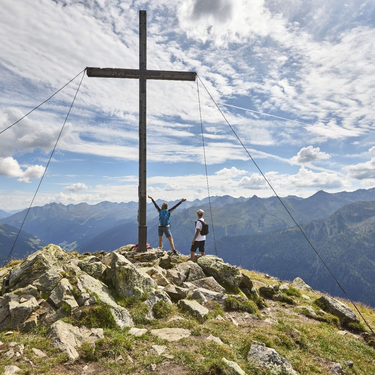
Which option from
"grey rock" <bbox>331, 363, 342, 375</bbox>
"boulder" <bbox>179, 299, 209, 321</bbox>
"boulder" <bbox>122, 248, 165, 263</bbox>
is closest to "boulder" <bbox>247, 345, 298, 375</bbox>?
"grey rock" <bbox>331, 363, 342, 375</bbox>

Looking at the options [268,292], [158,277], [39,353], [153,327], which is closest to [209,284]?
[158,277]

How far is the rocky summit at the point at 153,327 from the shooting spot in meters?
6.17

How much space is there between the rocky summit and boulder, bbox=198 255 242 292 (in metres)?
0.12

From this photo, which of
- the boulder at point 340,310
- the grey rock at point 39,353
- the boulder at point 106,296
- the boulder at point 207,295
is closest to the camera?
the grey rock at point 39,353

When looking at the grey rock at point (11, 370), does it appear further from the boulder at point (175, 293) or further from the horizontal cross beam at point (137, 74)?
the horizontal cross beam at point (137, 74)

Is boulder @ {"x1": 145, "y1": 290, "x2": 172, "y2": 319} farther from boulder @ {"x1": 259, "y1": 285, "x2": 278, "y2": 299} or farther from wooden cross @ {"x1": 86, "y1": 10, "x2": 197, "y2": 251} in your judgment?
boulder @ {"x1": 259, "y1": 285, "x2": 278, "y2": 299}

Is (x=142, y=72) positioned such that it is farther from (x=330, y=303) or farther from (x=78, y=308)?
(x=330, y=303)

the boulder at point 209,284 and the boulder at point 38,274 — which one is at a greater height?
the boulder at point 38,274

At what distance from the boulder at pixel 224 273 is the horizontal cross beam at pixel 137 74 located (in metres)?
11.7

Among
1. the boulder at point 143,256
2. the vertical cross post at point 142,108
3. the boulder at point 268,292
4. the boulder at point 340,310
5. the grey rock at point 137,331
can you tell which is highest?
the vertical cross post at point 142,108

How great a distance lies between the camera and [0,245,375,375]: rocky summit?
617 centimetres

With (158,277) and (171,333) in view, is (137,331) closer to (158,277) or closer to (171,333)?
(171,333)

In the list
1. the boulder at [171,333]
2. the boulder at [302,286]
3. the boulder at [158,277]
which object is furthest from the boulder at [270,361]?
the boulder at [302,286]

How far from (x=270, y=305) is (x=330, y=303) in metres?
3.37
